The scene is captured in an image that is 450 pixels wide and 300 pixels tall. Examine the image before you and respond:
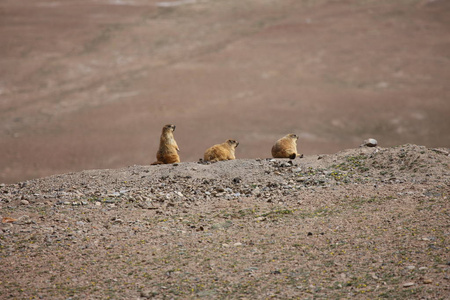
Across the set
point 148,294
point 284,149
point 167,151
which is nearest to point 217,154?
point 167,151

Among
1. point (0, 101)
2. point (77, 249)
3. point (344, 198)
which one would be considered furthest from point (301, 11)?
point (77, 249)

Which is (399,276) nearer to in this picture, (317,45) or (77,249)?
(77,249)

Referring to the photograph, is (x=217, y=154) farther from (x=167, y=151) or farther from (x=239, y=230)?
(x=239, y=230)

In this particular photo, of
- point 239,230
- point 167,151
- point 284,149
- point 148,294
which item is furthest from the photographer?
point 167,151

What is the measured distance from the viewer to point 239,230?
7352 millimetres

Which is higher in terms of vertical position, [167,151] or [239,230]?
[239,230]

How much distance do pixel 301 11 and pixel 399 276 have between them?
32.0m

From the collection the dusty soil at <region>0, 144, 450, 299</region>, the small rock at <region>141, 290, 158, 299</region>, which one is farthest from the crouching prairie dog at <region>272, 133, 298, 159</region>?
the small rock at <region>141, 290, 158, 299</region>

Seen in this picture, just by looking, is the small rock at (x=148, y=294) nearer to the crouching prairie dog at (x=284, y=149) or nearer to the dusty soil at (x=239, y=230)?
the dusty soil at (x=239, y=230)

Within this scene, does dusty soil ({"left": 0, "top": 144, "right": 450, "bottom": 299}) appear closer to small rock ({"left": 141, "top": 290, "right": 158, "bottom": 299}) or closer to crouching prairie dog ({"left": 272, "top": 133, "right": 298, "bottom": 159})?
small rock ({"left": 141, "top": 290, "right": 158, "bottom": 299})

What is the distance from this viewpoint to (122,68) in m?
29.2

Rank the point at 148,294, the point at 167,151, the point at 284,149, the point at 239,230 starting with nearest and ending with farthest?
the point at 148,294 < the point at 239,230 < the point at 284,149 < the point at 167,151

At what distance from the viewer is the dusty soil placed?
5.77 meters

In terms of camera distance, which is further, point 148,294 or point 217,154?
point 217,154
